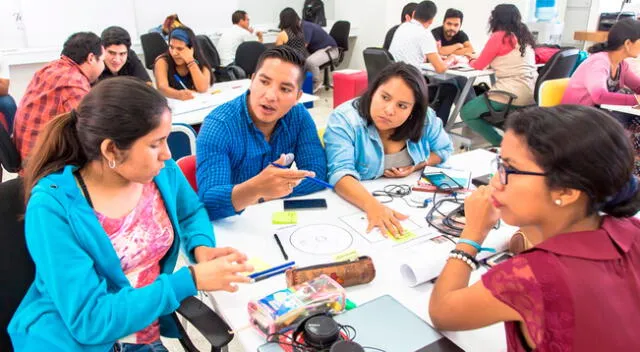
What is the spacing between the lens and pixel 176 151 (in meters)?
2.96

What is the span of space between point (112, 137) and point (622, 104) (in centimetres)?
326

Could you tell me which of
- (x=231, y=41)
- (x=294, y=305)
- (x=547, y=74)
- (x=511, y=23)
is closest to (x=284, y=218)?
(x=294, y=305)

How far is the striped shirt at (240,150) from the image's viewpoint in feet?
5.20

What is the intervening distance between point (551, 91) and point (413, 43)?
1.67 m

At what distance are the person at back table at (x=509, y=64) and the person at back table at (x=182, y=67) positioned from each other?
231 centimetres

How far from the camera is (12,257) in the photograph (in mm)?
1058

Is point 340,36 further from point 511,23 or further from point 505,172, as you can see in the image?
point 505,172

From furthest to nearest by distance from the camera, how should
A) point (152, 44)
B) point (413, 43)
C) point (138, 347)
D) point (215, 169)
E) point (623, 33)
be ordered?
point (152, 44) → point (413, 43) → point (623, 33) → point (215, 169) → point (138, 347)

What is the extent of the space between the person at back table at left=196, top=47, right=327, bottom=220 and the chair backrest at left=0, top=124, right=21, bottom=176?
150 centimetres

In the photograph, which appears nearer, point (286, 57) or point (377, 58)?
point (286, 57)

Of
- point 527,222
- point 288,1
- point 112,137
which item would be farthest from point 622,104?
point 288,1

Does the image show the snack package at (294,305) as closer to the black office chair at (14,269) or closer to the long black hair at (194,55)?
the black office chair at (14,269)

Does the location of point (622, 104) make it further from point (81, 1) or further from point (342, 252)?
point (81, 1)

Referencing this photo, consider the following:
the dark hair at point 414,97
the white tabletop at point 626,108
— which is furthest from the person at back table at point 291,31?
the dark hair at point 414,97
